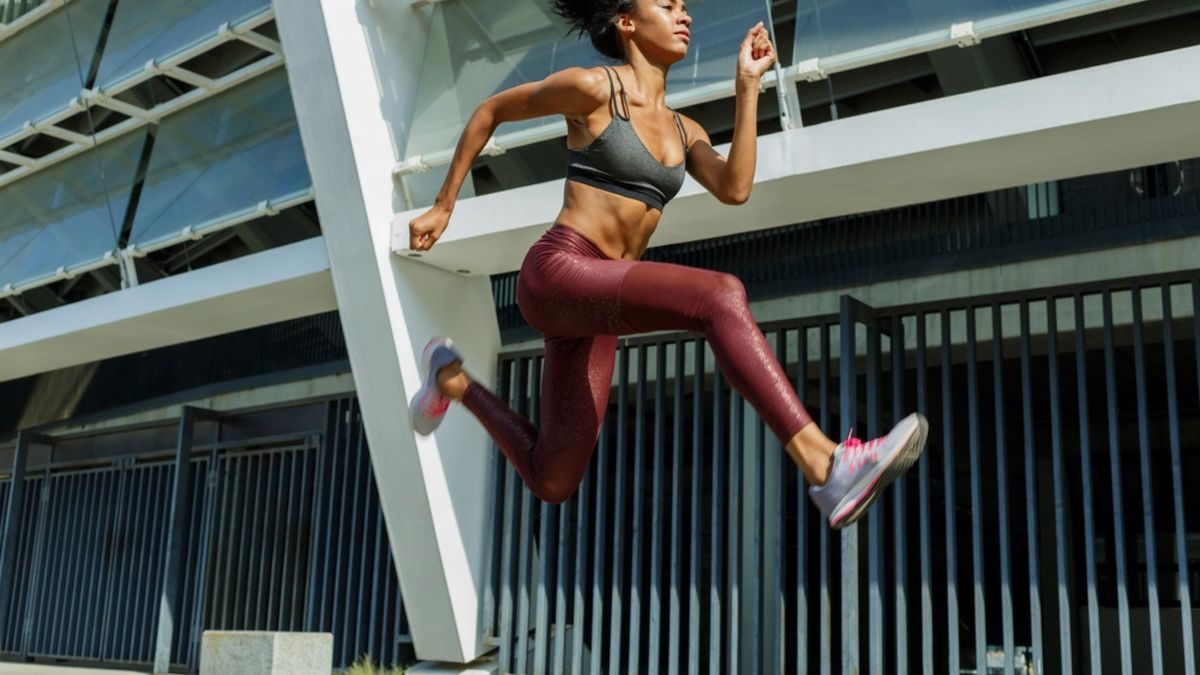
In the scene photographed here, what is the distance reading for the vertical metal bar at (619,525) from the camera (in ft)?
31.8

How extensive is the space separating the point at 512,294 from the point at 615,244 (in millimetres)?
10995

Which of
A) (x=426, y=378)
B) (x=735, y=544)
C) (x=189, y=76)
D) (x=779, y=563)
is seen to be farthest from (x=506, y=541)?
(x=426, y=378)

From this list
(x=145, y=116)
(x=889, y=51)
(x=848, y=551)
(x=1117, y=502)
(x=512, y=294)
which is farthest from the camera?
(x=512, y=294)

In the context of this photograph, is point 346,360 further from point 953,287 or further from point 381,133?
point 953,287

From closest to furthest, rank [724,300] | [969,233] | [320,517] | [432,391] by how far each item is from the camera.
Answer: [724,300]
[432,391]
[969,233]
[320,517]

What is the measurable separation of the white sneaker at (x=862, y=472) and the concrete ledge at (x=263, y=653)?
578 centimetres

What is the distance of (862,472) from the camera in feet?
10.6

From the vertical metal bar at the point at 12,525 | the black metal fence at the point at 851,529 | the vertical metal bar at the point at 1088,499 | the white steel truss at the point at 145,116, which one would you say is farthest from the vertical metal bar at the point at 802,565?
the vertical metal bar at the point at 12,525

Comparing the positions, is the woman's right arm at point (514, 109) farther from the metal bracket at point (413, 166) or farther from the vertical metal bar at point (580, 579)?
the vertical metal bar at point (580, 579)

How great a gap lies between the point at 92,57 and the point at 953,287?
328 inches

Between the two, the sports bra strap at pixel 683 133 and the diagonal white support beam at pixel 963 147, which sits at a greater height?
the diagonal white support beam at pixel 963 147

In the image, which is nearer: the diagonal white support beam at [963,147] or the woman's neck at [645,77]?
the woman's neck at [645,77]

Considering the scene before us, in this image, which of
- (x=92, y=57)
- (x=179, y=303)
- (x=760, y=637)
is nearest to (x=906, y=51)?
(x=760, y=637)

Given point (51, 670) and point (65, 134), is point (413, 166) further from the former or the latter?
point (51, 670)
